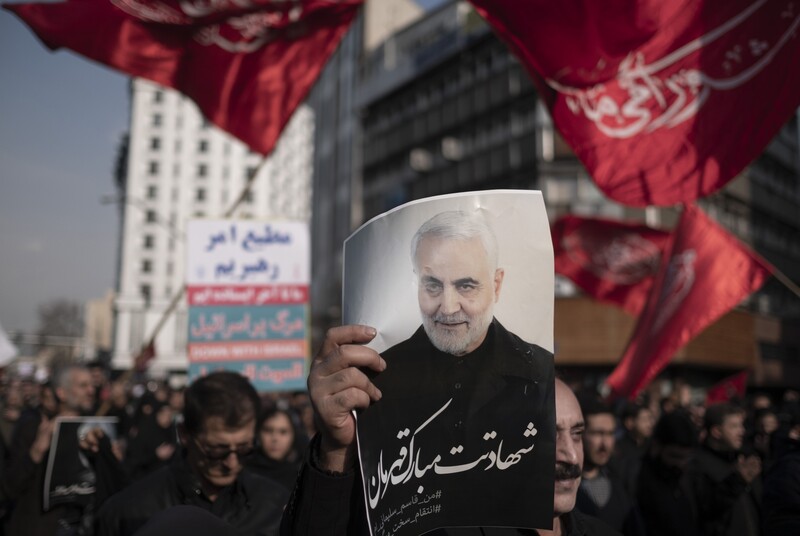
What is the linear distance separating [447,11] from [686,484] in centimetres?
3956

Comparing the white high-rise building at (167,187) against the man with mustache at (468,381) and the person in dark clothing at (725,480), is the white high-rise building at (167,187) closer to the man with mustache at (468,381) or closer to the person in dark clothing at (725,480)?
the person in dark clothing at (725,480)

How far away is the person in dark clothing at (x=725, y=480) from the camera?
493cm

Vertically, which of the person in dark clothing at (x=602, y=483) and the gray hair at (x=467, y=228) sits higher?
the gray hair at (x=467, y=228)

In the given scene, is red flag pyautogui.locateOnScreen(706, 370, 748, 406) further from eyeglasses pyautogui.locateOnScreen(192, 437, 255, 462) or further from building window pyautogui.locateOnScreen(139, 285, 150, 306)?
Result: building window pyautogui.locateOnScreen(139, 285, 150, 306)

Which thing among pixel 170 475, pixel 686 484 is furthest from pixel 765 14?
pixel 170 475

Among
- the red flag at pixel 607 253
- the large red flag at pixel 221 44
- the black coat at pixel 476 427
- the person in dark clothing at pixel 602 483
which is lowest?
the person in dark clothing at pixel 602 483

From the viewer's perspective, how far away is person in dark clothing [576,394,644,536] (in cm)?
409

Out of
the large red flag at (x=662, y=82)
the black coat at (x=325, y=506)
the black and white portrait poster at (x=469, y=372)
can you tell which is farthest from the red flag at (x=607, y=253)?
the black and white portrait poster at (x=469, y=372)

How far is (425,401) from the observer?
1670 millimetres

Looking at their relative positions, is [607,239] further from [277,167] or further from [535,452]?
[277,167]

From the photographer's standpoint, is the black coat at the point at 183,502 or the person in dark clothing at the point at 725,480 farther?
the person in dark clothing at the point at 725,480

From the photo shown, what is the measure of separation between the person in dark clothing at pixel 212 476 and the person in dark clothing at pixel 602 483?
1640 mm

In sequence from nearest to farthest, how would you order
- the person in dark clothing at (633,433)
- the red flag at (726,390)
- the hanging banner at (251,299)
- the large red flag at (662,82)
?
1. the large red flag at (662,82)
2. the person in dark clothing at (633,433)
3. the hanging banner at (251,299)
4. the red flag at (726,390)

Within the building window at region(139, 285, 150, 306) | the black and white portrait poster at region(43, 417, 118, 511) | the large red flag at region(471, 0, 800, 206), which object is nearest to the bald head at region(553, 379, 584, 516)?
the large red flag at region(471, 0, 800, 206)
